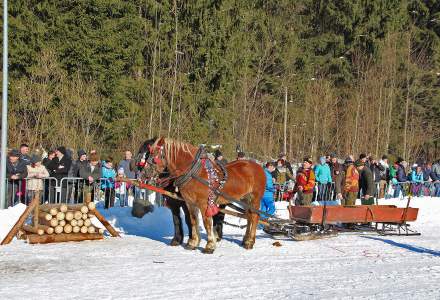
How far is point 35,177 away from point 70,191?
1.12m

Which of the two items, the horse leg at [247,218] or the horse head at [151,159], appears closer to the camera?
the horse head at [151,159]

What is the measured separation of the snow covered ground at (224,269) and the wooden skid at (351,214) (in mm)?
439

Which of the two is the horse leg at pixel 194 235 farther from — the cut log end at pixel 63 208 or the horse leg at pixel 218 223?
the cut log end at pixel 63 208

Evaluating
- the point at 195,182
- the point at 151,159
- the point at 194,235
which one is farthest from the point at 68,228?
the point at 195,182

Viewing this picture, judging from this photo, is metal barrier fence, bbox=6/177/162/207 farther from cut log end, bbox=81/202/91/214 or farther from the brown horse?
the brown horse

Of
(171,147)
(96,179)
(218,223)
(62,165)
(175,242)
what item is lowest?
(175,242)

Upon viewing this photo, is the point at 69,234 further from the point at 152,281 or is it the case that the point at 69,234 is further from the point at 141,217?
the point at 152,281

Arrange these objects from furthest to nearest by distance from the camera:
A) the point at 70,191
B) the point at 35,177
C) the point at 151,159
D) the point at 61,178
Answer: the point at 70,191 < the point at 61,178 < the point at 35,177 < the point at 151,159

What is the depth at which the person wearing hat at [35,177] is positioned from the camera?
1563 centimetres

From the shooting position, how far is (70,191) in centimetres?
1645

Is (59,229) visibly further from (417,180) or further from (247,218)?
(417,180)

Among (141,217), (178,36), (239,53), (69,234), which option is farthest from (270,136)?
(69,234)

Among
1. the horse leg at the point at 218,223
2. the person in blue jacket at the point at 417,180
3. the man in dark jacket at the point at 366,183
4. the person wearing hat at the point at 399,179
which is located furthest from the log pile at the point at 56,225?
the person in blue jacket at the point at 417,180

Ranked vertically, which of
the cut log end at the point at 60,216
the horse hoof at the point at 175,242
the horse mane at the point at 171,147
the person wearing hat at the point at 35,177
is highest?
the horse mane at the point at 171,147
